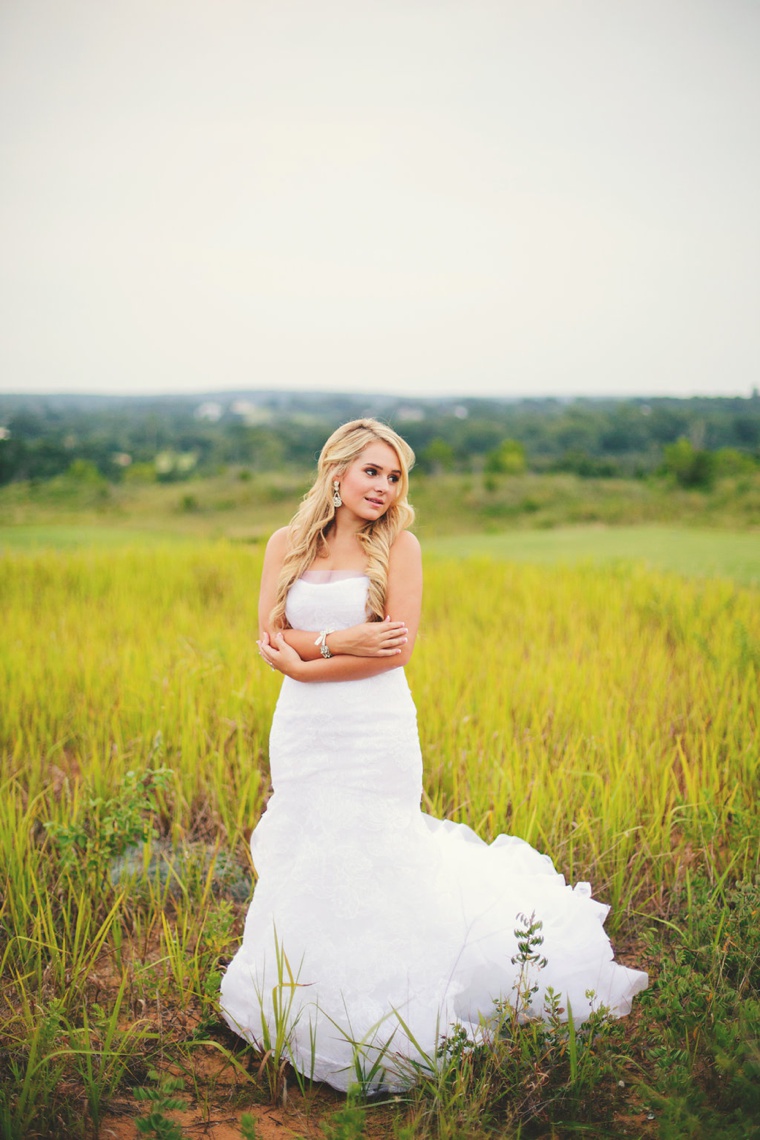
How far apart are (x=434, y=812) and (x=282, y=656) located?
132cm

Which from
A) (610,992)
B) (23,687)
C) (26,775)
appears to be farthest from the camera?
(23,687)

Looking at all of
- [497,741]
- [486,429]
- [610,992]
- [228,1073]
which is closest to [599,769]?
[497,741]

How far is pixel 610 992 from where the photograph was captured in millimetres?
2291

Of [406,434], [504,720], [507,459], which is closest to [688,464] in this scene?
[507,459]

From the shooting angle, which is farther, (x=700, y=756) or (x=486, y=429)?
(x=486, y=429)

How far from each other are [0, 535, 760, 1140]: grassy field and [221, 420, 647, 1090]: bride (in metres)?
0.14

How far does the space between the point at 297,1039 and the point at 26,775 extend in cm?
225

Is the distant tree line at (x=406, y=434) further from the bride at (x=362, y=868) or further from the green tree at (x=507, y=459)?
the bride at (x=362, y=868)

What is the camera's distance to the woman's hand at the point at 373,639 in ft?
7.07

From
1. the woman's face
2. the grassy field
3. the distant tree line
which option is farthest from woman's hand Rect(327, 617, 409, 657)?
the distant tree line

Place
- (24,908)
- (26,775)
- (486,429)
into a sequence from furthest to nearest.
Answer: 1. (486,429)
2. (26,775)
3. (24,908)

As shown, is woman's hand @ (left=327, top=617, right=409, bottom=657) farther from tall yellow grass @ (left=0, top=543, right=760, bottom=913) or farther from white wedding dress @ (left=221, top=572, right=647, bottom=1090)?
tall yellow grass @ (left=0, top=543, right=760, bottom=913)

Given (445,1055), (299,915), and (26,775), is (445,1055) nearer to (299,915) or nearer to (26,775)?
(299,915)

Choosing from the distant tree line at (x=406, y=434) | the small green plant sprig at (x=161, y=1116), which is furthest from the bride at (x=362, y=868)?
the distant tree line at (x=406, y=434)
